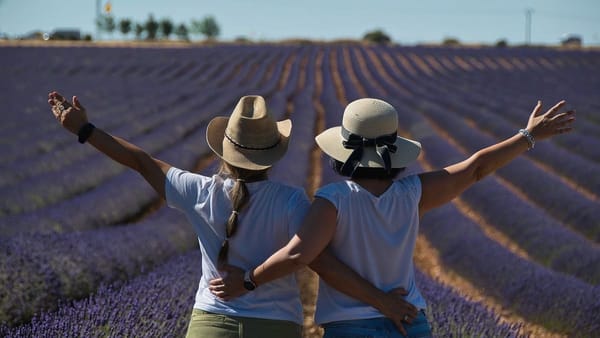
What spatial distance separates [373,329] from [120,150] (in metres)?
0.95

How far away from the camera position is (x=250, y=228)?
2.07 metres

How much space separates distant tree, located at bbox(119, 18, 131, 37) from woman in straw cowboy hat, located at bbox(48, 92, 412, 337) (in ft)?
228

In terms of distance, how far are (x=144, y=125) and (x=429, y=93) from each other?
9.83 m

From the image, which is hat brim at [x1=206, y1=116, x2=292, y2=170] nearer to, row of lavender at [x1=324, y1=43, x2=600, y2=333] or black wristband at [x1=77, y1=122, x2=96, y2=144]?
black wristband at [x1=77, y1=122, x2=96, y2=144]

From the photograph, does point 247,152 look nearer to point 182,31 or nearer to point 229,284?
point 229,284

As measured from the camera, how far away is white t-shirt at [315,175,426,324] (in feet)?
6.50

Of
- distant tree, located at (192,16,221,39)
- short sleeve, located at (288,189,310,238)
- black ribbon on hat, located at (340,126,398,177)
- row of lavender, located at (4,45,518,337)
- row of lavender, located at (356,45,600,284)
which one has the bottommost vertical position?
distant tree, located at (192,16,221,39)

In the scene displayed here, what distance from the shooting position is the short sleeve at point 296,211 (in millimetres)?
2035

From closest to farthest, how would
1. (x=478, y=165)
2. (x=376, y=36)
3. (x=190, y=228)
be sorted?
1. (x=478, y=165)
2. (x=190, y=228)
3. (x=376, y=36)

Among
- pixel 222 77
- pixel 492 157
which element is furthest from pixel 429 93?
pixel 492 157

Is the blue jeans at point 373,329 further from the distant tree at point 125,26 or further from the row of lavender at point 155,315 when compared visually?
the distant tree at point 125,26

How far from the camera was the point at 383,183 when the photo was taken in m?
2.04

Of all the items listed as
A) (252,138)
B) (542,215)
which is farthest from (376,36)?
(252,138)

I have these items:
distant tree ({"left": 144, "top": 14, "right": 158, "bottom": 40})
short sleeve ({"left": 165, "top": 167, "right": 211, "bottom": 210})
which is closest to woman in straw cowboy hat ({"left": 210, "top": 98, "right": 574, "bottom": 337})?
short sleeve ({"left": 165, "top": 167, "right": 211, "bottom": 210})
